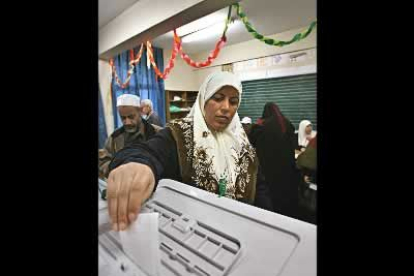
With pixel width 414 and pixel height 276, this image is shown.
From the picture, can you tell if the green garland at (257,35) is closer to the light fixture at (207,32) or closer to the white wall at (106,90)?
the light fixture at (207,32)

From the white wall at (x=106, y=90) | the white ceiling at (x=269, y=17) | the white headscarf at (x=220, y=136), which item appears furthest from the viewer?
the white wall at (x=106, y=90)

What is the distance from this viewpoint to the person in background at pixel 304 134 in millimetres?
638

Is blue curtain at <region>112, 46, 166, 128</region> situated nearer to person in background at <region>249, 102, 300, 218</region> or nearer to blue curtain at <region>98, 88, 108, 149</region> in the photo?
blue curtain at <region>98, 88, 108, 149</region>

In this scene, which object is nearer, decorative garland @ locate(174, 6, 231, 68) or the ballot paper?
decorative garland @ locate(174, 6, 231, 68)

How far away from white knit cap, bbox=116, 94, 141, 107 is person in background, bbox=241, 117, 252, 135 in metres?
0.30

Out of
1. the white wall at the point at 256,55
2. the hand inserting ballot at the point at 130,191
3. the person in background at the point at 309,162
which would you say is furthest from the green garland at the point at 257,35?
the hand inserting ballot at the point at 130,191

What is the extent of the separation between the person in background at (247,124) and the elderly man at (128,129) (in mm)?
255

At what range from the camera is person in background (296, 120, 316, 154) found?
638mm

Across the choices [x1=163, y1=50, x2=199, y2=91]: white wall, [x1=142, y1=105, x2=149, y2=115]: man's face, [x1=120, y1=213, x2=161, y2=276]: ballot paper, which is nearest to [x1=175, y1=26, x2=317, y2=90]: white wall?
[x1=163, y1=50, x2=199, y2=91]: white wall

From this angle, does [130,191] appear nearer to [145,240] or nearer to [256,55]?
[145,240]

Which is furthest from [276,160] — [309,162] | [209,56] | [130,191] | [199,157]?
[130,191]

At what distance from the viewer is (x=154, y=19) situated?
29.9 inches

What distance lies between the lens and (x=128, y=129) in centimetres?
81
